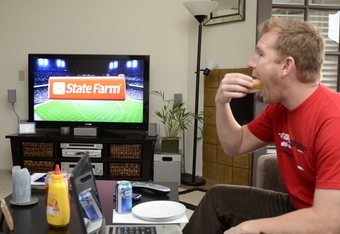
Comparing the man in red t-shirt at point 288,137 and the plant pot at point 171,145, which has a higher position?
the man in red t-shirt at point 288,137

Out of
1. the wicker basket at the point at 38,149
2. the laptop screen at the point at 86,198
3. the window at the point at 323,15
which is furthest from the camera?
the wicker basket at the point at 38,149

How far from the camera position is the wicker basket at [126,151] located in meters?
4.16

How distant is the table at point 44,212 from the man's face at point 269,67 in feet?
1.95

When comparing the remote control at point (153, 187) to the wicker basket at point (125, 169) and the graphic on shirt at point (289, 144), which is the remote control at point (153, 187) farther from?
the wicker basket at point (125, 169)

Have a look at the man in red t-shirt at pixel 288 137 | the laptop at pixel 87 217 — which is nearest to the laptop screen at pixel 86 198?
the laptop at pixel 87 217

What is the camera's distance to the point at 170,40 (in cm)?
454

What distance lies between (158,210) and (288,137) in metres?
0.58

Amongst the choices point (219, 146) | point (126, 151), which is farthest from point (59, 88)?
point (219, 146)

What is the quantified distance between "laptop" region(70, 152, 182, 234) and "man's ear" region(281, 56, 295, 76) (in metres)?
0.69

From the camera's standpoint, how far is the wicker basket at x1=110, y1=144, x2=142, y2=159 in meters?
4.16

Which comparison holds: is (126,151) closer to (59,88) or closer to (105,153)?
(105,153)

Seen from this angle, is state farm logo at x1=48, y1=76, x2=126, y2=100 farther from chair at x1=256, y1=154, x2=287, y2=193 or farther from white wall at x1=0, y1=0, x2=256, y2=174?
chair at x1=256, y1=154, x2=287, y2=193

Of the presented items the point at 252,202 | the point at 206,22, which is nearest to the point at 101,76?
the point at 206,22

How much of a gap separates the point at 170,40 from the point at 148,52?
0.90ft
